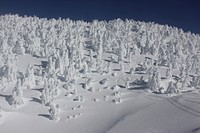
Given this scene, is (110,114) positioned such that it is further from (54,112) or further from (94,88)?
(94,88)

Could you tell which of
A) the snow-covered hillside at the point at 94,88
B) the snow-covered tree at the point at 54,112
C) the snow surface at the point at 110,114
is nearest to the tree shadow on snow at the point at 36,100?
the snow surface at the point at 110,114

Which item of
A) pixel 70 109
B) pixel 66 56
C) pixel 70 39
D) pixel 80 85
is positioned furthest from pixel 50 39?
pixel 70 109

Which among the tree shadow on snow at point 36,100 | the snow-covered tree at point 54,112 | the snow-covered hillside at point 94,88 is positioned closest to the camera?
the snow-covered hillside at point 94,88

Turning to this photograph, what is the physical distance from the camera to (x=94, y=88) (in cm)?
13938

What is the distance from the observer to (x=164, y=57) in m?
171

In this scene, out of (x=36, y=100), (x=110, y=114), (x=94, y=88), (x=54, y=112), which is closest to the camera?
(x=54, y=112)

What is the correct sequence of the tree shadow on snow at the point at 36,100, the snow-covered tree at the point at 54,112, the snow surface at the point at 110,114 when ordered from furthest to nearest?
the tree shadow on snow at the point at 36,100 → the snow-covered tree at the point at 54,112 → the snow surface at the point at 110,114

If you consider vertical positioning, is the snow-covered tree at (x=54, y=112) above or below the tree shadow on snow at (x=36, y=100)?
below

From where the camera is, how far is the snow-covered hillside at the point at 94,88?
378 ft

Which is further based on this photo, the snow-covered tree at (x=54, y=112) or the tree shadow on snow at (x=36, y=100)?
the tree shadow on snow at (x=36, y=100)

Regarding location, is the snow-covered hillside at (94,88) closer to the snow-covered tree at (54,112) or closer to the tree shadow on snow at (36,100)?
the snow-covered tree at (54,112)

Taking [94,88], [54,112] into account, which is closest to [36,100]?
[54,112]

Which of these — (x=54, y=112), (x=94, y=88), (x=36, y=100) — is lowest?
(x=54, y=112)

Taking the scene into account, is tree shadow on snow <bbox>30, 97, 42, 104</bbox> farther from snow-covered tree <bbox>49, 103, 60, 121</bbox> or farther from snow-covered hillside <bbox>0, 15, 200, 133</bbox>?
snow-covered tree <bbox>49, 103, 60, 121</bbox>
